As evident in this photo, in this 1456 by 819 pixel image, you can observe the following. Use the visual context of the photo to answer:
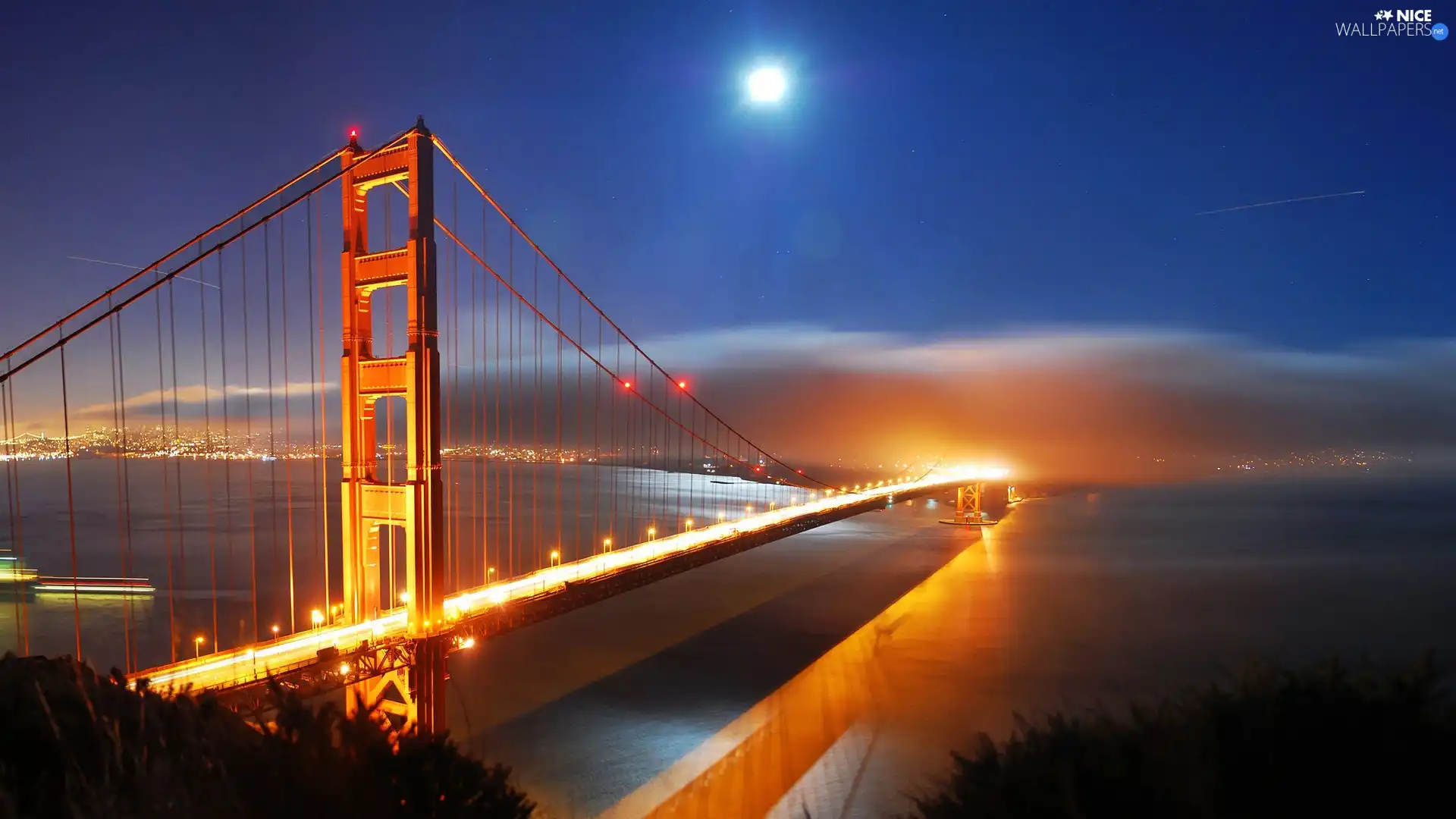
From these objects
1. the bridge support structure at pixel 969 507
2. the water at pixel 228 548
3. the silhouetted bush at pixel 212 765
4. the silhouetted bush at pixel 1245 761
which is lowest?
the bridge support structure at pixel 969 507

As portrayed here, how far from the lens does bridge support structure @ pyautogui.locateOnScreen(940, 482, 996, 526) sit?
8025 centimetres

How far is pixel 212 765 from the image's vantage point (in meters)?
4.69

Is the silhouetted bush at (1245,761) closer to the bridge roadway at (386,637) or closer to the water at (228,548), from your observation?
the bridge roadway at (386,637)

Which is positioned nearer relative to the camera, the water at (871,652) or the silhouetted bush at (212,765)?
the silhouetted bush at (212,765)

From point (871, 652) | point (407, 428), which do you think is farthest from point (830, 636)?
point (407, 428)

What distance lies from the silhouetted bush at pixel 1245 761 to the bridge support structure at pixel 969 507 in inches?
3033

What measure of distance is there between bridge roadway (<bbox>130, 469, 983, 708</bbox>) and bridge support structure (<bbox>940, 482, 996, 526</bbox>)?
59909 mm

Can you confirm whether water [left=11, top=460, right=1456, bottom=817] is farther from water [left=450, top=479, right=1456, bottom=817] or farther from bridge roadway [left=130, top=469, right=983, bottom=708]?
bridge roadway [left=130, top=469, right=983, bottom=708]

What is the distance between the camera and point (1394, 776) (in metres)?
4.93

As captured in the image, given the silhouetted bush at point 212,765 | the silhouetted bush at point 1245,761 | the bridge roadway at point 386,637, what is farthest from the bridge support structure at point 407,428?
the silhouetted bush at point 1245,761

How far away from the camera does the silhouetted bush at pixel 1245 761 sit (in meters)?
4.65

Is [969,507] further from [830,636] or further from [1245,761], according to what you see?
[1245,761]

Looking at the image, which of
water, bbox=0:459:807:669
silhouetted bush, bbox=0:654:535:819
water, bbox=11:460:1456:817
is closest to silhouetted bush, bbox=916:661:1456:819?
silhouetted bush, bbox=0:654:535:819

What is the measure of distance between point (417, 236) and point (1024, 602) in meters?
34.4
